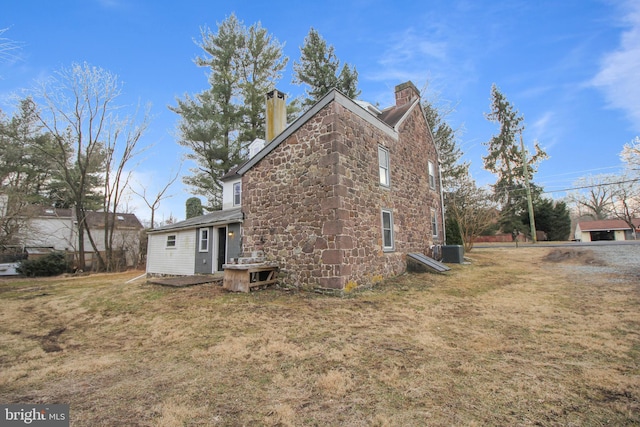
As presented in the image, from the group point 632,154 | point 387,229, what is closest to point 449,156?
point 632,154

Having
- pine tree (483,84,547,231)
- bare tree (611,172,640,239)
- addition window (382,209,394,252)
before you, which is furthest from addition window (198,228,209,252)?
bare tree (611,172,640,239)

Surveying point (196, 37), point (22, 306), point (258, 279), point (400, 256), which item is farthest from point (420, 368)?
point (196, 37)

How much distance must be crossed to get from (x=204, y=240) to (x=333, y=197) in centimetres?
912

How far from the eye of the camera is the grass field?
2.54 meters

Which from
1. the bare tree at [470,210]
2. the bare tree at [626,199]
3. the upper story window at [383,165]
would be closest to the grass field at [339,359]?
the upper story window at [383,165]

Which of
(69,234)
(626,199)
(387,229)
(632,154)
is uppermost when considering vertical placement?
(632,154)

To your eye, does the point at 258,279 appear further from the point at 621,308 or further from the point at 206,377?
the point at 621,308

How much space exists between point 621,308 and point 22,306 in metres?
14.6

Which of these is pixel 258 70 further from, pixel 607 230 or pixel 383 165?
pixel 607 230

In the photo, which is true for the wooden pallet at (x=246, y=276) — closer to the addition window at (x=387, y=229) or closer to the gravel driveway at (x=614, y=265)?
the addition window at (x=387, y=229)

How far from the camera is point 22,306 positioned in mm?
8008

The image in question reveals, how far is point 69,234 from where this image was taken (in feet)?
92.2

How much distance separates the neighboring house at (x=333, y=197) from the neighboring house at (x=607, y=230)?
3904 cm

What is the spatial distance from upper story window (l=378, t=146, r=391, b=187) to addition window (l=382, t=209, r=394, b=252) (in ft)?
3.48
